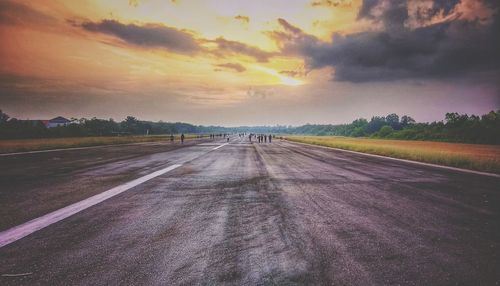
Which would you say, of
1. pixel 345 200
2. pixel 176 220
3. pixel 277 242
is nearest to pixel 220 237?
pixel 277 242

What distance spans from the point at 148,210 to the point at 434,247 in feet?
13.9

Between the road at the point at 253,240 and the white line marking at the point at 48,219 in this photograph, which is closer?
the road at the point at 253,240

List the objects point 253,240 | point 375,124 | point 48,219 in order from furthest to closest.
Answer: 1. point 375,124
2. point 48,219
3. point 253,240

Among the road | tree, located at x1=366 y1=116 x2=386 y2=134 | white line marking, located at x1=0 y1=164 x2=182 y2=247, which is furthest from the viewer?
tree, located at x1=366 y1=116 x2=386 y2=134

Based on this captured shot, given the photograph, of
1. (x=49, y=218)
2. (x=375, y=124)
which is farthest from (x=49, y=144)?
(x=375, y=124)

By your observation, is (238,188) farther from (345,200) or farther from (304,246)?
(304,246)

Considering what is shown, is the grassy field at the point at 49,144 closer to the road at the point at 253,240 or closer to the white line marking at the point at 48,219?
the white line marking at the point at 48,219

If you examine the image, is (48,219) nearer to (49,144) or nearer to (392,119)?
(49,144)

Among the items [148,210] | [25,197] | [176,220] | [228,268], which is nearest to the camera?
[228,268]

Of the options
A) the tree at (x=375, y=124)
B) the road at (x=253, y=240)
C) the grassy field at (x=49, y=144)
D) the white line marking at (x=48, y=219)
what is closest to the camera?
the road at (x=253, y=240)

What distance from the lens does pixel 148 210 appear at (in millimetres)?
4328

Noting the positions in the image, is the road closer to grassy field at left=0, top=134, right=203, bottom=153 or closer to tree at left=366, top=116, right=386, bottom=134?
grassy field at left=0, top=134, right=203, bottom=153

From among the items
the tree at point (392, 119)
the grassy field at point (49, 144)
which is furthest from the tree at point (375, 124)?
the grassy field at point (49, 144)

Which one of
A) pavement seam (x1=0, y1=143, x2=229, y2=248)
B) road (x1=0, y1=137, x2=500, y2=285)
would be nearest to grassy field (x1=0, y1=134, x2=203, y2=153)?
pavement seam (x1=0, y1=143, x2=229, y2=248)
